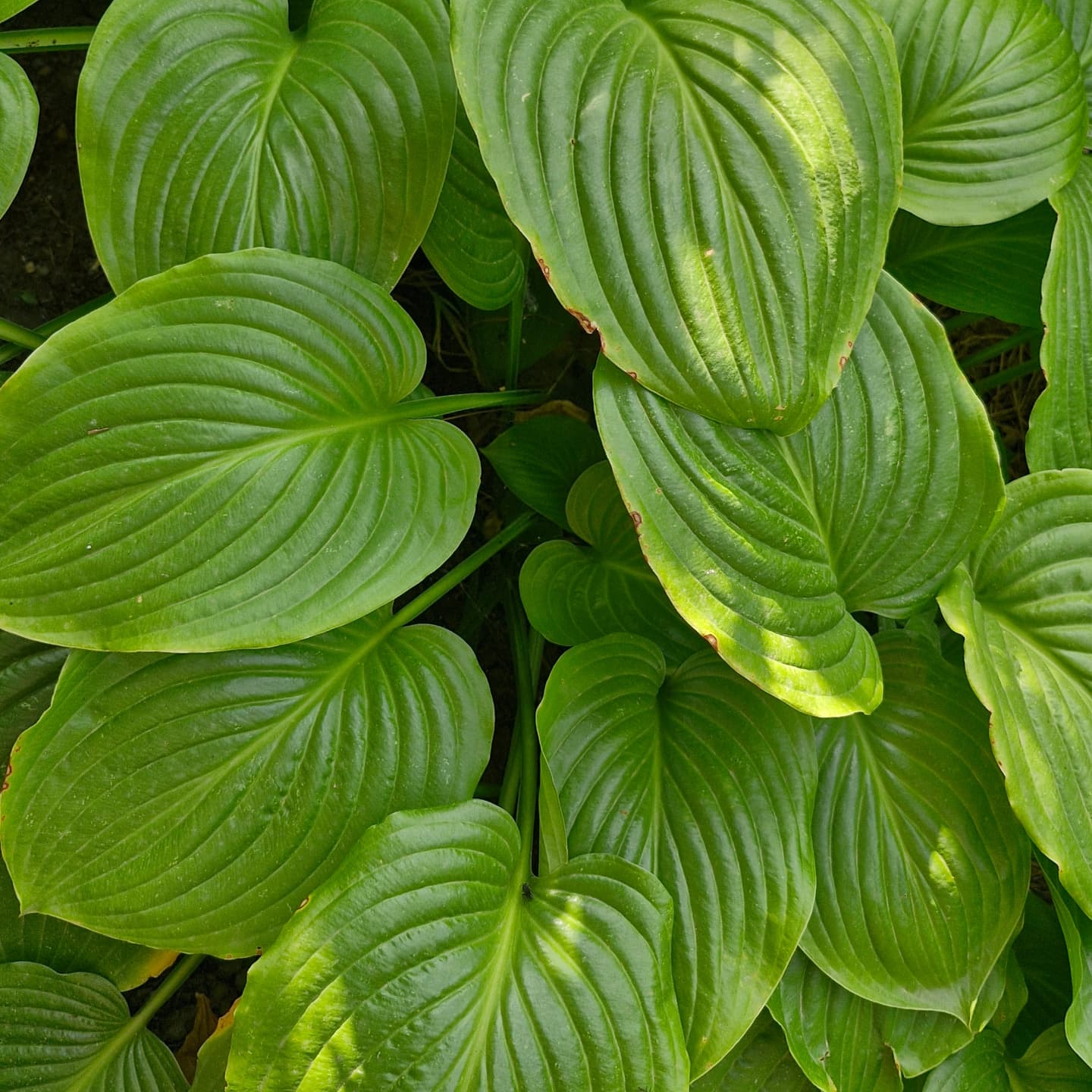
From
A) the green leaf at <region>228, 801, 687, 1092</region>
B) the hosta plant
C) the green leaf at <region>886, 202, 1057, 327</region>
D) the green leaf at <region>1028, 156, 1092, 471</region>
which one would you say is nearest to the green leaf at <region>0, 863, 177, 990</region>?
the hosta plant

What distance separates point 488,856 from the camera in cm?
85

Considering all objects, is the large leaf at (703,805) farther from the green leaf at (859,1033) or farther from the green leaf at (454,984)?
the green leaf at (859,1033)

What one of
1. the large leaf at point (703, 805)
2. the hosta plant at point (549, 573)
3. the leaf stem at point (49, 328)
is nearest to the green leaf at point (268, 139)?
the hosta plant at point (549, 573)

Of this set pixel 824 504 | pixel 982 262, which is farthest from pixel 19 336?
pixel 982 262

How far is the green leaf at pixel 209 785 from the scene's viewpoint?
0.81 meters

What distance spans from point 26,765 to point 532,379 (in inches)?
33.6

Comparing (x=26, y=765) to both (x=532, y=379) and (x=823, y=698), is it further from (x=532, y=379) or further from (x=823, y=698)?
(x=532, y=379)

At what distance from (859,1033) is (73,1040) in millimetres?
866

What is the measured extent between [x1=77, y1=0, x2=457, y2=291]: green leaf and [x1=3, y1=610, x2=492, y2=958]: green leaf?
0.40m

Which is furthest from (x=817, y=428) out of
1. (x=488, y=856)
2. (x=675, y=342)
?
(x=488, y=856)

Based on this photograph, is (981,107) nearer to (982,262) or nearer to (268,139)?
(982,262)

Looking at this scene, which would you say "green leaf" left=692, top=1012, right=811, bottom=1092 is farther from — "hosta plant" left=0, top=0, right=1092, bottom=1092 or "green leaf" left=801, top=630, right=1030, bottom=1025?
"green leaf" left=801, top=630, right=1030, bottom=1025

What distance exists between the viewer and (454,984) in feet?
2.63

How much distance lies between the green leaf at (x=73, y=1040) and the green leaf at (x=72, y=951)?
2 centimetres
